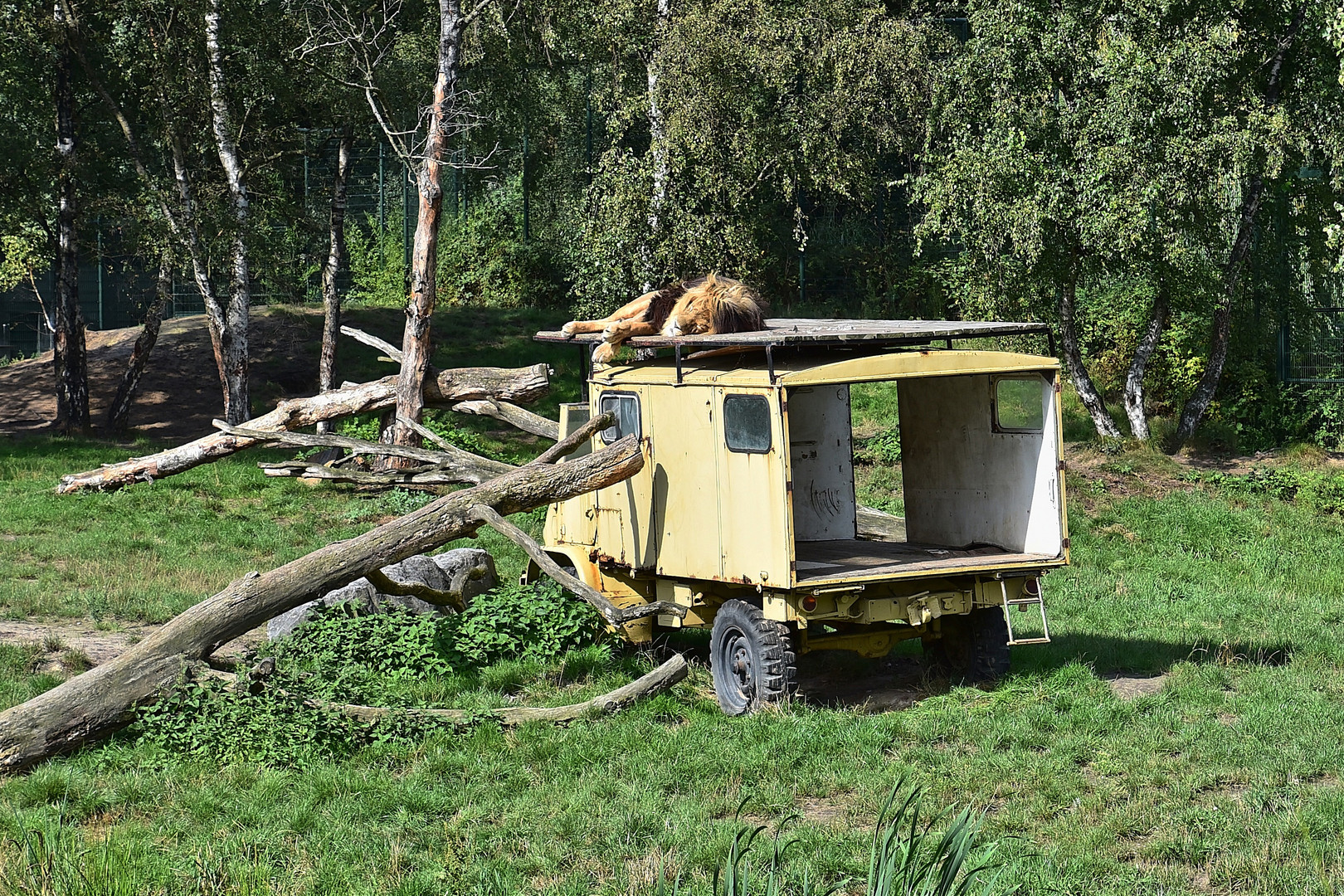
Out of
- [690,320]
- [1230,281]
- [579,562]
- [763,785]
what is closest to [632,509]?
[579,562]

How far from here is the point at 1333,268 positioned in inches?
622

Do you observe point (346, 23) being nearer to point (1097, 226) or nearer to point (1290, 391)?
point (1097, 226)

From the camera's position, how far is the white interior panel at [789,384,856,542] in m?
10.6

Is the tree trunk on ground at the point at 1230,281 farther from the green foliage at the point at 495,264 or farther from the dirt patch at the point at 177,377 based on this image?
the dirt patch at the point at 177,377

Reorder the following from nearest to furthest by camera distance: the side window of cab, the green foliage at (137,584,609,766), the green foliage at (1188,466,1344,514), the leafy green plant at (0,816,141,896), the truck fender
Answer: the leafy green plant at (0,816,141,896)
the green foliage at (137,584,609,766)
the side window of cab
the truck fender
the green foliage at (1188,466,1344,514)

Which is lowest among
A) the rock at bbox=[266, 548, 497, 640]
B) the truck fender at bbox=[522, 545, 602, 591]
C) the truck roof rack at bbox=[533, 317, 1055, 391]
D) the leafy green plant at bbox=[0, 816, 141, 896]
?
the leafy green plant at bbox=[0, 816, 141, 896]

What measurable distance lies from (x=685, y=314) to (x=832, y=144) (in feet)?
30.8

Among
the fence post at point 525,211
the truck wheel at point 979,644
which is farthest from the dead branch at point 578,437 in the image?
the fence post at point 525,211

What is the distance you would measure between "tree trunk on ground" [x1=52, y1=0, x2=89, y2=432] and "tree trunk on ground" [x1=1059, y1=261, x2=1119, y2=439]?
15336 millimetres

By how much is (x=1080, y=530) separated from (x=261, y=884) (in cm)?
1170

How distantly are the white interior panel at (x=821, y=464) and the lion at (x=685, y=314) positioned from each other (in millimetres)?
936

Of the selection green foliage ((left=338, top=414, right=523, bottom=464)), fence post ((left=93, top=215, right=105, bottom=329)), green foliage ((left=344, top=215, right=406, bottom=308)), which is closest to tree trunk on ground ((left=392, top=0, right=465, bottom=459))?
green foliage ((left=338, top=414, right=523, bottom=464))

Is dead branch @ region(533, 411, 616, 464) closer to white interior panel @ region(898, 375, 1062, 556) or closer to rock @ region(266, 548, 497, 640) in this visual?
rock @ region(266, 548, 497, 640)

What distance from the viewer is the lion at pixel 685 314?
9.88 metres
